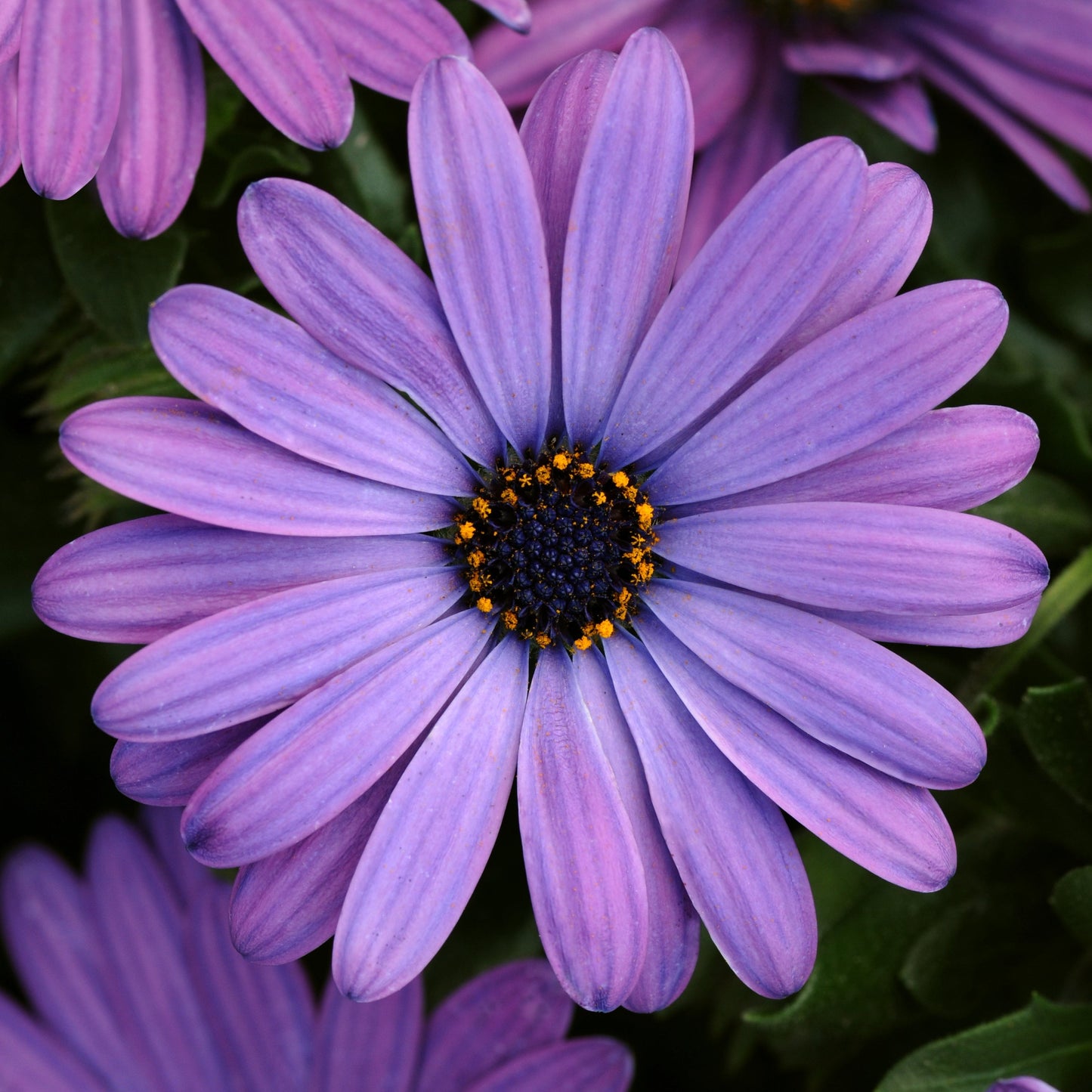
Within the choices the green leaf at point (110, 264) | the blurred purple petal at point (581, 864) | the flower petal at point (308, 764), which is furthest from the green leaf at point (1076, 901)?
the green leaf at point (110, 264)

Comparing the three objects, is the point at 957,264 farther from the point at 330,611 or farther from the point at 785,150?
the point at 330,611

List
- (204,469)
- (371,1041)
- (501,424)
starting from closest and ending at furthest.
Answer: (204,469) < (501,424) < (371,1041)

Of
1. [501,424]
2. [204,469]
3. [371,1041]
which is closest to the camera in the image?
[204,469]

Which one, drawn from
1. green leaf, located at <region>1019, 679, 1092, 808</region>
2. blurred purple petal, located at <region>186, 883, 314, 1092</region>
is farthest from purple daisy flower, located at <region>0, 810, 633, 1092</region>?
green leaf, located at <region>1019, 679, 1092, 808</region>

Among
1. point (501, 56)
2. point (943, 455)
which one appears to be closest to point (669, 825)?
point (943, 455)

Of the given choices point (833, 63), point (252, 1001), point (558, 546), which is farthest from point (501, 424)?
point (252, 1001)

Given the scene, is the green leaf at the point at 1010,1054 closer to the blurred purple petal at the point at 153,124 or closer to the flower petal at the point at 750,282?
the flower petal at the point at 750,282

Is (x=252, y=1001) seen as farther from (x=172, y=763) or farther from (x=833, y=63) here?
(x=833, y=63)
